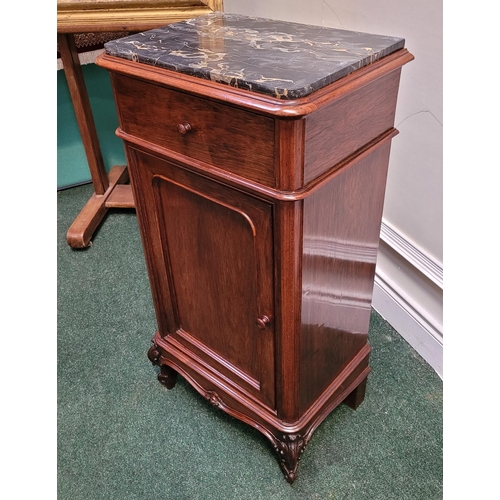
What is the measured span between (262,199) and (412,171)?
0.63 m

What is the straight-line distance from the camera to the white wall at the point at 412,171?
1.10m

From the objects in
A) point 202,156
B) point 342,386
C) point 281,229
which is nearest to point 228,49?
point 202,156

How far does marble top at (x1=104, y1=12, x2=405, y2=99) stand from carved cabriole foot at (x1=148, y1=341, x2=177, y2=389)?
0.74 metres

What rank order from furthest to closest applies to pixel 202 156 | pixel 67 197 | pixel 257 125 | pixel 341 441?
pixel 67 197
pixel 341 441
pixel 202 156
pixel 257 125

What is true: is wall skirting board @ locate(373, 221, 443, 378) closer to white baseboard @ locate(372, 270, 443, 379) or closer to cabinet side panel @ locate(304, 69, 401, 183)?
white baseboard @ locate(372, 270, 443, 379)

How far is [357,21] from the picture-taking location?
125cm

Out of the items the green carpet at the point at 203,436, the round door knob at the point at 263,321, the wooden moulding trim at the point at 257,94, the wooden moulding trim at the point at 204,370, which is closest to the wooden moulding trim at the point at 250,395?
the wooden moulding trim at the point at 204,370

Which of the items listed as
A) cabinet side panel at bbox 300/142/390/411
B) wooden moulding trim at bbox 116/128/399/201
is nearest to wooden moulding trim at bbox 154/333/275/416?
cabinet side panel at bbox 300/142/390/411

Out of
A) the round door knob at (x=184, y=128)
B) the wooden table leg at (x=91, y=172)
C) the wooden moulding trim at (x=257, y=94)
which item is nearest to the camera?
the wooden moulding trim at (x=257, y=94)

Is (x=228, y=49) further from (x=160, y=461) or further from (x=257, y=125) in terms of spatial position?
(x=160, y=461)

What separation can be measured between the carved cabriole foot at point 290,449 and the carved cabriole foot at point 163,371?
0.39m

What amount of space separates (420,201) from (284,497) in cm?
79

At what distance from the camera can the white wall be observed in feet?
3.61

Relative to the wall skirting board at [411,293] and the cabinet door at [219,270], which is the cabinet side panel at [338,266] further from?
the wall skirting board at [411,293]
